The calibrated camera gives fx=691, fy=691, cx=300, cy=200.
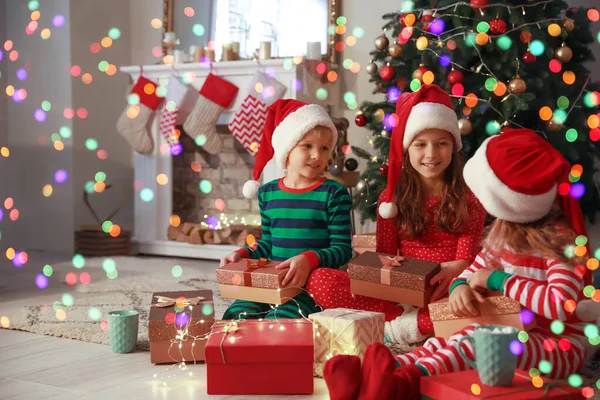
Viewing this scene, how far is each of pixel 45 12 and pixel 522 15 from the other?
2.71 m

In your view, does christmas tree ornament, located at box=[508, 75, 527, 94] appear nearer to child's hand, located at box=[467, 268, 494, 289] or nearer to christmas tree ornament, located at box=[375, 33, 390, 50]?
christmas tree ornament, located at box=[375, 33, 390, 50]

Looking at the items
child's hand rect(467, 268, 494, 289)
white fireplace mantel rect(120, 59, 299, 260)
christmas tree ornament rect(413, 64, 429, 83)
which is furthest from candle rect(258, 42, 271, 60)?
child's hand rect(467, 268, 494, 289)

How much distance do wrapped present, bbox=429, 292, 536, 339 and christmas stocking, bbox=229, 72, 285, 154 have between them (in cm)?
198

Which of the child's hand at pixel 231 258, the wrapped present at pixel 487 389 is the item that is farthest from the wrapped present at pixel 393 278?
the wrapped present at pixel 487 389

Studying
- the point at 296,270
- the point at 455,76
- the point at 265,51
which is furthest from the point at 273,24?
the point at 296,270

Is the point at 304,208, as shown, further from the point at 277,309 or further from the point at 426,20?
the point at 426,20

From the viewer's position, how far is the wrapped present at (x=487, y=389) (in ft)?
3.91

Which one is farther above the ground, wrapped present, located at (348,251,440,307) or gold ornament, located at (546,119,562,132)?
gold ornament, located at (546,119,562,132)

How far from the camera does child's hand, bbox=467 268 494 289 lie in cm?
157

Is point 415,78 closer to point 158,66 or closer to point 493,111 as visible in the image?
point 493,111

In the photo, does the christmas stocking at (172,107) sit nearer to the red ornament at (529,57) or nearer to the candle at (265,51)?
the candle at (265,51)

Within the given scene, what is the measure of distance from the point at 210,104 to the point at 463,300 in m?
2.34

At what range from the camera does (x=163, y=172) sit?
394 cm

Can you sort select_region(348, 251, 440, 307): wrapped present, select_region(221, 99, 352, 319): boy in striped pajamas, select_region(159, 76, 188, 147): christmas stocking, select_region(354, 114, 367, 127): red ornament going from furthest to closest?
select_region(159, 76, 188, 147): christmas stocking, select_region(354, 114, 367, 127): red ornament, select_region(221, 99, 352, 319): boy in striped pajamas, select_region(348, 251, 440, 307): wrapped present
